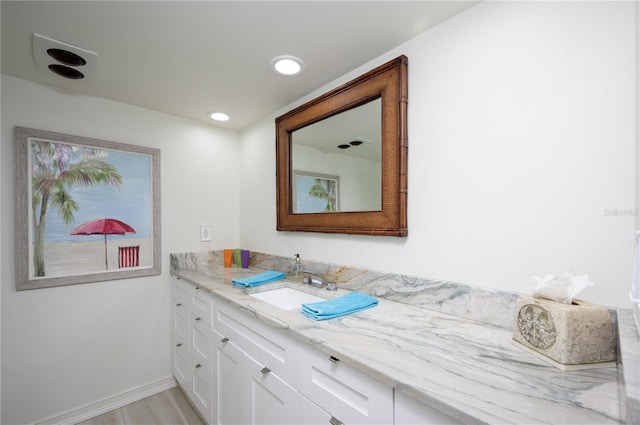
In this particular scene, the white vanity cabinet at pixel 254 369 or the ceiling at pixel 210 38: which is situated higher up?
the ceiling at pixel 210 38

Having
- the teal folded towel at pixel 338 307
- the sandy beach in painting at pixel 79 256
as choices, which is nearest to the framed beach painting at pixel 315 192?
the teal folded towel at pixel 338 307

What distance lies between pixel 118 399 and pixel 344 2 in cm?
279

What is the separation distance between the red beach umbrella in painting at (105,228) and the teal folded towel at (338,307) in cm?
157

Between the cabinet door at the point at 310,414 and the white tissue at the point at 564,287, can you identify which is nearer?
the white tissue at the point at 564,287

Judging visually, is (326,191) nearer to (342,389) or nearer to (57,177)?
(342,389)

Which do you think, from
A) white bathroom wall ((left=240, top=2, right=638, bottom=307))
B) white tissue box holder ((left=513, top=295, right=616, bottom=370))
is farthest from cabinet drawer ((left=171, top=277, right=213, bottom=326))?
white tissue box holder ((left=513, top=295, right=616, bottom=370))

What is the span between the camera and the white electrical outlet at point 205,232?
2.34 meters

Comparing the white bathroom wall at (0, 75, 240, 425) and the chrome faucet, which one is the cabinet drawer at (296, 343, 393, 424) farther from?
the white bathroom wall at (0, 75, 240, 425)

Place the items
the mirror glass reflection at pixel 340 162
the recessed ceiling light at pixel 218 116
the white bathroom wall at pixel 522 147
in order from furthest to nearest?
the recessed ceiling light at pixel 218 116 → the mirror glass reflection at pixel 340 162 → the white bathroom wall at pixel 522 147

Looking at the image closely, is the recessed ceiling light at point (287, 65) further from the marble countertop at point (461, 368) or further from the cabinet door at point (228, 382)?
the cabinet door at point (228, 382)

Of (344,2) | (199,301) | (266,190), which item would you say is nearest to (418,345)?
(344,2)

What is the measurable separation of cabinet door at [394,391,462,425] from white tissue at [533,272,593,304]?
1.48 feet

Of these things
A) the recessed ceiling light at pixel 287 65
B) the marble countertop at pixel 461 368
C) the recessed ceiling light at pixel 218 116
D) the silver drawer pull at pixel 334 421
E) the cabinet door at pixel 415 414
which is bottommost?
the silver drawer pull at pixel 334 421

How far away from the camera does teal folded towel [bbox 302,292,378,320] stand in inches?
43.5
